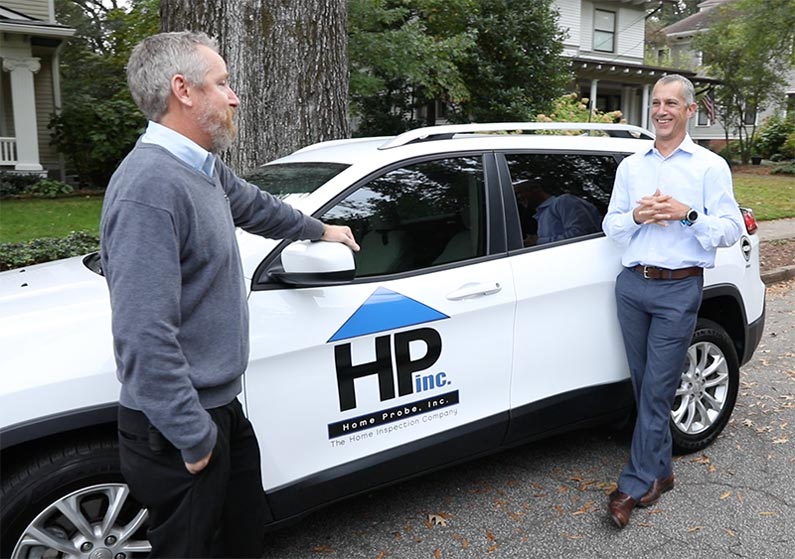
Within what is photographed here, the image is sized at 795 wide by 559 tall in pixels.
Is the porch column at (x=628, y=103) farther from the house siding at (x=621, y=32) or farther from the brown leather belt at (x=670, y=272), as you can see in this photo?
the brown leather belt at (x=670, y=272)

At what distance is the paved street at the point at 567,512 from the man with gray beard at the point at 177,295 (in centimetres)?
123

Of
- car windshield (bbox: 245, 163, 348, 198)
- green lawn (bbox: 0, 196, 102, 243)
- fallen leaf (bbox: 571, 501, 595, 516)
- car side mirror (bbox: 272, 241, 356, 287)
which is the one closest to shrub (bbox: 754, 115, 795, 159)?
green lawn (bbox: 0, 196, 102, 243)

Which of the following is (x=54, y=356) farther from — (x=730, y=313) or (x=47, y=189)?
(x=47, y=189)

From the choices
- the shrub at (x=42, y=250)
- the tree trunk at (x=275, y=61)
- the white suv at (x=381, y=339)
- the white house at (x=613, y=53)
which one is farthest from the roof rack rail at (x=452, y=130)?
the white house at (x=613, y=53)

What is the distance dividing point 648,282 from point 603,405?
69 centimetres

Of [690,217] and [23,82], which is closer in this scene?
[690,217]

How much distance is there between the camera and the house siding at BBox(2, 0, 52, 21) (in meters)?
18.3

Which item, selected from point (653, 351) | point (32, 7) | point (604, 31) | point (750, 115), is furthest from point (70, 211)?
point (750, 115)

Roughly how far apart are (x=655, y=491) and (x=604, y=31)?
25681mm

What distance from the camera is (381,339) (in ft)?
9.52

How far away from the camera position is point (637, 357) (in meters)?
3.54

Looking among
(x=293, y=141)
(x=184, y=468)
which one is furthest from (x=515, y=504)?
(x=293, y=141)

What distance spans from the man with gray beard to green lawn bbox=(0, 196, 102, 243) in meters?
7.94

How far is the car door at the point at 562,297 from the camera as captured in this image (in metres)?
3.36
